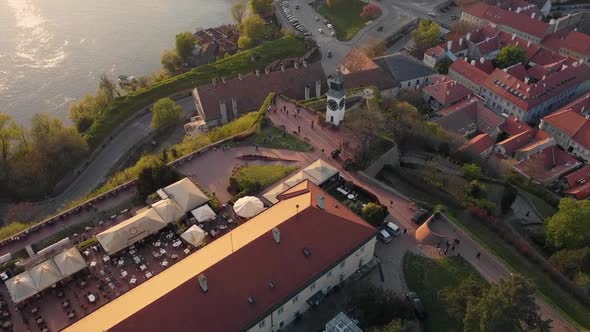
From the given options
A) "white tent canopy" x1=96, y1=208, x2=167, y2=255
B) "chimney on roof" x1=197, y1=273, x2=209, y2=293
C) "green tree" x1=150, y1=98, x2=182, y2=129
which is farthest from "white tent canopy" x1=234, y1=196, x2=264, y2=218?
"green tree" x1=150, y1=98, x2=182, y2=129

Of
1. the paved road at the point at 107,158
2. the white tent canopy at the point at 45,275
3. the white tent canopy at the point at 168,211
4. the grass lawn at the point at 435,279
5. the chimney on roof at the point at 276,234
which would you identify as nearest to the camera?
the chimney on roof at the point at 276,234

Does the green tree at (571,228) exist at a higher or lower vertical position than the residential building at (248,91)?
lower

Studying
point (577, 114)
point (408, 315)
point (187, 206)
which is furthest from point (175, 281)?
point (577, 114)

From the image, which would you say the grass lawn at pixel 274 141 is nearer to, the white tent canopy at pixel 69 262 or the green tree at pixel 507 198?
the green tree at pixel 507 198

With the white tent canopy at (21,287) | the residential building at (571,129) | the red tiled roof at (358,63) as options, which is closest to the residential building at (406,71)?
the red tiled roof at (358,63)

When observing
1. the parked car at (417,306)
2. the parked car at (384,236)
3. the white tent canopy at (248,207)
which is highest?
the white tent canopy at (248,207)
